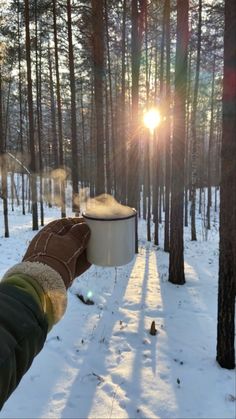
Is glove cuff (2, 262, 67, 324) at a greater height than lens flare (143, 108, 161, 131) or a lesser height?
lesser

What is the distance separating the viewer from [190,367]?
500 centimetres

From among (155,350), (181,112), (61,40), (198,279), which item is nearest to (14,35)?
(61,40)

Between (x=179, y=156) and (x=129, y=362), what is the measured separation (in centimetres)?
544

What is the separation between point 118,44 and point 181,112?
1034cm

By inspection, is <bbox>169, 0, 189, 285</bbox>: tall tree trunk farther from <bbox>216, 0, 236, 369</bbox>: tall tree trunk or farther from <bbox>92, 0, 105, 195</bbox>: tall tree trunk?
<bbox>216, 0, 236, 369</bbox>: tall tree trunk

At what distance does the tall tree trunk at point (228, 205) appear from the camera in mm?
4715

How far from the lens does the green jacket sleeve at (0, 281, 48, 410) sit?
41.8 inches

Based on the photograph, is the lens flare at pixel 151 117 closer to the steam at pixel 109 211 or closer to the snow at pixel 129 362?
the snow at pixel 129 362

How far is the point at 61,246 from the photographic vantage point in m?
1.94

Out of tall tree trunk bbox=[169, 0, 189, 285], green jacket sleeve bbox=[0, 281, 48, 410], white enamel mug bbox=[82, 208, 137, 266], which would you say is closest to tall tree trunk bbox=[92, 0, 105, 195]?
tall tree trunk bbox=[169, 0, 189, 285]

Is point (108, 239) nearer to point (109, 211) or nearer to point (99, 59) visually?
point (109, 211)

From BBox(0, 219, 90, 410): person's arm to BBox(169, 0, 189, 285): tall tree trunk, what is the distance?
271 inches

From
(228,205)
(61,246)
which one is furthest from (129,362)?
(61,246)

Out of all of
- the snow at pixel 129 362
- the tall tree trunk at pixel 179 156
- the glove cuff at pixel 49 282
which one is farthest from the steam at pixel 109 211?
the tall tree trunk at pixel 179 156
